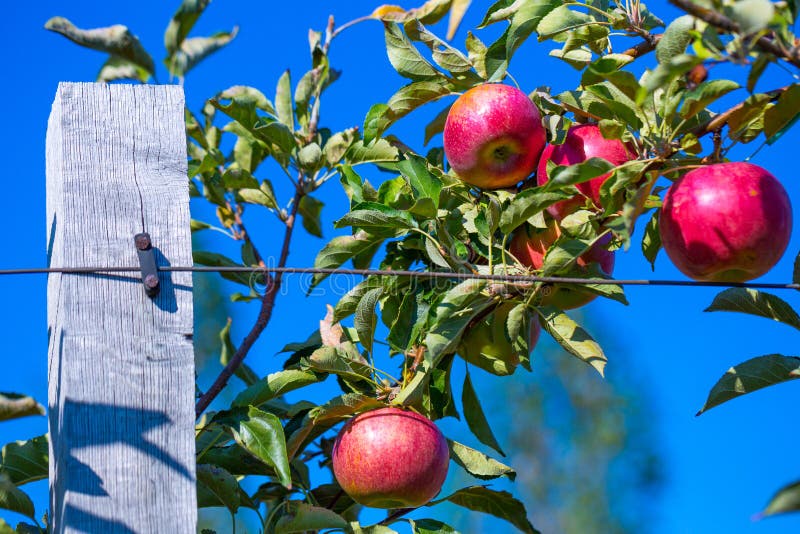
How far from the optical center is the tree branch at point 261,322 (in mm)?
1894

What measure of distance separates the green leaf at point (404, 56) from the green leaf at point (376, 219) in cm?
29

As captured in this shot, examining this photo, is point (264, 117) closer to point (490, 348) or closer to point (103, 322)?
point (490, 348)

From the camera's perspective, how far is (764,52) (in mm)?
1104

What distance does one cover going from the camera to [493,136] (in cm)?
161

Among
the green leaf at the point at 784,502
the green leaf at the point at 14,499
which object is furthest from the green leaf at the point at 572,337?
the green leaf at the point at 14,499

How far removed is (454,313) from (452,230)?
0.25 metres

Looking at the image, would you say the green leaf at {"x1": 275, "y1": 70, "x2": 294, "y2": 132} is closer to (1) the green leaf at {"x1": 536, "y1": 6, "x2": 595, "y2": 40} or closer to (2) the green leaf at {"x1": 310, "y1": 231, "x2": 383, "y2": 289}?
(2) the green leaf at {"x1": 310, "y1": 231, "x2": 383, "y2": 289}

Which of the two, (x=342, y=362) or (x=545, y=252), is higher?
(x=545, y=252)

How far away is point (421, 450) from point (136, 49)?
0.99 m

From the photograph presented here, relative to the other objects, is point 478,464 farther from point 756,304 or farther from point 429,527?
point 756,304

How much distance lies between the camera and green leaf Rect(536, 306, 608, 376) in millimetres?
1531

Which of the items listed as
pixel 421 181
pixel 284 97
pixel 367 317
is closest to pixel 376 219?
pixel 421 181

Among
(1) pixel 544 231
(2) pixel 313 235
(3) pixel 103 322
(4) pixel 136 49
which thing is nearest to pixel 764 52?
(1) pixel 544 231

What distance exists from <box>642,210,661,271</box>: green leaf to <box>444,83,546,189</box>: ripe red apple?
23 cm
